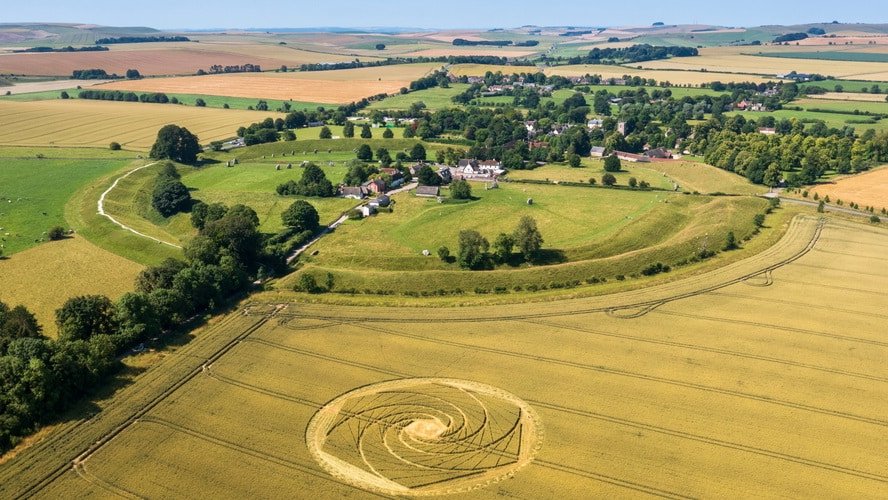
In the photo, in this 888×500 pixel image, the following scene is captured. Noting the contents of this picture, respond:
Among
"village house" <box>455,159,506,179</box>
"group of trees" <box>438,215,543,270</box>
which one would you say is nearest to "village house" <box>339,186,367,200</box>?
"village house" <box>455,159,506,179</box>

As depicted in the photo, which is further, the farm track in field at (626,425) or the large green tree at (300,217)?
the large green tree at (300,217)

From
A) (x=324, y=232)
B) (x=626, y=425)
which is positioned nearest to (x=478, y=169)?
(x=324, y=232)

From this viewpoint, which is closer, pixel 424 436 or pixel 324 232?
pixel 424 436

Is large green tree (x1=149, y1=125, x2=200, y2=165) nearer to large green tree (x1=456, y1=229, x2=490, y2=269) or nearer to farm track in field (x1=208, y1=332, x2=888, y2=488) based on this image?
large green tree (x1=456, y1=229, x2=490, y2=269)

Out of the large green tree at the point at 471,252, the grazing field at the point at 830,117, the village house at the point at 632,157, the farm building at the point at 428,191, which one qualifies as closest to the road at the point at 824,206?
the village house at the point at 632,157

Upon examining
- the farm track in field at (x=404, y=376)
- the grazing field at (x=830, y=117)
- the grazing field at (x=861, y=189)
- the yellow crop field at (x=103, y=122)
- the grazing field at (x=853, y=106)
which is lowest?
the farm track in field at (x=404, y=376)

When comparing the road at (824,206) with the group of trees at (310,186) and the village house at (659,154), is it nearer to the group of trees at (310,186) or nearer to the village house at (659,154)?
the village house at (659,154)

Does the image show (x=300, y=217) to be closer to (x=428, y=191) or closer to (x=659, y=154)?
(x=428, y=191)
